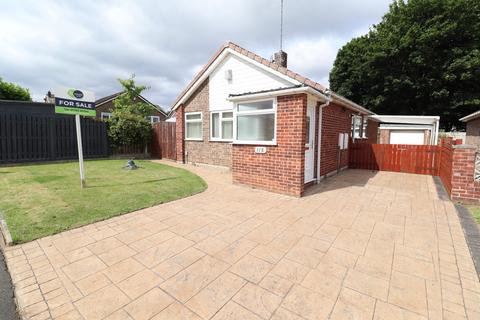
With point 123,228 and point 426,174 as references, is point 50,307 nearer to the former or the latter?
point 123,228

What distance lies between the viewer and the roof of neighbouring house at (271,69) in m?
6.69

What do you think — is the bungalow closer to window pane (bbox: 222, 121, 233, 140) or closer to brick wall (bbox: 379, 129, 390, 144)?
window pane (bbox: 222, 121, 233, 140)

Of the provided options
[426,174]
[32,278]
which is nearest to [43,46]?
[32,278]

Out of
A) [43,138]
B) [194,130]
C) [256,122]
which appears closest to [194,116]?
[194,130]

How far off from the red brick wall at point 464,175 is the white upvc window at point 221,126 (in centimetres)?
714

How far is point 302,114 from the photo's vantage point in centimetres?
539

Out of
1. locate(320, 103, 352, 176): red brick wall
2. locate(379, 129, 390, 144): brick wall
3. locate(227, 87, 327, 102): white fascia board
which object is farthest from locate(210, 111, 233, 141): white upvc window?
locate(379, 129, 390, 144): brick wall

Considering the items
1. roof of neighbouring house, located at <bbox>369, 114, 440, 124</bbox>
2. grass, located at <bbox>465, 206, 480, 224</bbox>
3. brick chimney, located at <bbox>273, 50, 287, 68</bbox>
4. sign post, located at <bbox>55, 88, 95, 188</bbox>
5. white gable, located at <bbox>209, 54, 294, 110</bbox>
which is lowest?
grass, located at <bbox>465, 206, 480, 224</bbox>

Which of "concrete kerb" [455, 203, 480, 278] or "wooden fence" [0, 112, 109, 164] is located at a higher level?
"wooden fence" [0, 112, 109, 164]

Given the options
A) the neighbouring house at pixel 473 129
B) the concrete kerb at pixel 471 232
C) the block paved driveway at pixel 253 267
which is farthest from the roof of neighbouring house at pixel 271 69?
the neighbouring house at pixel 473 129

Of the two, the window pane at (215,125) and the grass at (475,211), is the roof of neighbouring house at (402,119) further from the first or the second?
the grass at (475,211)

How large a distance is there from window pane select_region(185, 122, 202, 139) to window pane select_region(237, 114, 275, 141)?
4.88m

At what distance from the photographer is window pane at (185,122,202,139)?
11141 mm

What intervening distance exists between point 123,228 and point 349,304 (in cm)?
340
